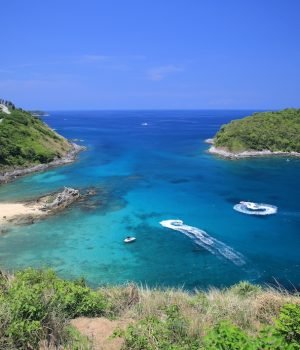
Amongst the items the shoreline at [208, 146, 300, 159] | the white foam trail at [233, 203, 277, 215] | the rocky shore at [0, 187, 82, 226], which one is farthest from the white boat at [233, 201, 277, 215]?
the shoreline at [208, 146, 300, 159]

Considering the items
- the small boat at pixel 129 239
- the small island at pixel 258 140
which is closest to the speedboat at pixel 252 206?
the small boat at pixel 129 239

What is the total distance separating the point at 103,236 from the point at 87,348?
3519cm

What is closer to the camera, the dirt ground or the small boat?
the dirt ground

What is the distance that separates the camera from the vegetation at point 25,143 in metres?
85.9

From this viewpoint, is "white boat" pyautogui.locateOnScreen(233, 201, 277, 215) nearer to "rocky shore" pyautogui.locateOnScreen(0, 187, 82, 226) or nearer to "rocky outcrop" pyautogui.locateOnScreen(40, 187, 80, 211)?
"rocky outcrop" pyautogui.locateOnScreen(40, 187, 80, 211)

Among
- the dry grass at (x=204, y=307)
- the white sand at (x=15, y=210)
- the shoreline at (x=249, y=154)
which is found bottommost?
the white sand at (x=15, y=210)

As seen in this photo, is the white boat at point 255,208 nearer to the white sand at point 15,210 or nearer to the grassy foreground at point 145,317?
the white sand at point 15,210

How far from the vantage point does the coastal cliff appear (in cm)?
8381

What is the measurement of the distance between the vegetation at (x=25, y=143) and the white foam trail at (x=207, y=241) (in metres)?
45.4

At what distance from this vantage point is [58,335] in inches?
565

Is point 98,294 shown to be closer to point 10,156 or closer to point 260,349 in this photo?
point 260,349

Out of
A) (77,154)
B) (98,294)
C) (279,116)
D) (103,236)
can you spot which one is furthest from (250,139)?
(98,294)

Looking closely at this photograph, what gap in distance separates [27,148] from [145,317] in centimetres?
8074

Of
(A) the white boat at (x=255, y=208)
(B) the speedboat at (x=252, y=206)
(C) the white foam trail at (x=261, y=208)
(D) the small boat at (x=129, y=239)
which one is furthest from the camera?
(B) the speedboat at (x=252, y=206)
